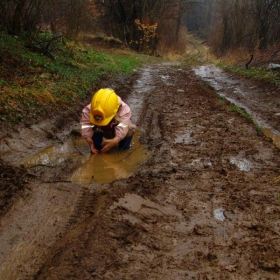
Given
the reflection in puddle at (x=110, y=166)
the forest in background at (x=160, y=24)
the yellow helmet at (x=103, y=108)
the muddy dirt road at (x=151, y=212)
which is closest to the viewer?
the muddy dirt road at (x=151, y=212)

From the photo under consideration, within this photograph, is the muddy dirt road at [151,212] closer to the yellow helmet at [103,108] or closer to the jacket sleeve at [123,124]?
the jacket sleeve at [123,124]

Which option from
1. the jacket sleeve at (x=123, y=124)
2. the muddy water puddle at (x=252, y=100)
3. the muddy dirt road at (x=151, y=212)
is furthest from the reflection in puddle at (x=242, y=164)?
the jacket sleeve at (x=123, y=124)

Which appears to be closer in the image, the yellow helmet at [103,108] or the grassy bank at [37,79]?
the yellow helmet at [103,108]

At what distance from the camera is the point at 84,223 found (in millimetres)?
2902

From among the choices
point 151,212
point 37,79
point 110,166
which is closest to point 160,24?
point 37,79

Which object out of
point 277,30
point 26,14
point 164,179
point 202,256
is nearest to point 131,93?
point 26,14

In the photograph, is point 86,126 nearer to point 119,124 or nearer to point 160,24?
point 119,124

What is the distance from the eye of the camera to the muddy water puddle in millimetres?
6165

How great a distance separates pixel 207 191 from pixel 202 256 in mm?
1133

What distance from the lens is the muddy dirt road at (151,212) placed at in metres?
2.38

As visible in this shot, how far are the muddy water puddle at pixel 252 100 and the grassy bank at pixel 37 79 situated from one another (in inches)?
161

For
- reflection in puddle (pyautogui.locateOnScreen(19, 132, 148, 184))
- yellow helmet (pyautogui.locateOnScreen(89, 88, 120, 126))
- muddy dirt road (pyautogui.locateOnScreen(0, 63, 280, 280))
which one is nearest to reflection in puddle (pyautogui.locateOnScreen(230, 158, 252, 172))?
muddy dirt road (pyautogui.locateOnScreen(0, 63, 280, 280))

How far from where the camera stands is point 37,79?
7207 mm

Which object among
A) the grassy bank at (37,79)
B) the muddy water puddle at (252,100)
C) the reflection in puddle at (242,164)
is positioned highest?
the grassy bank at (37,79)
